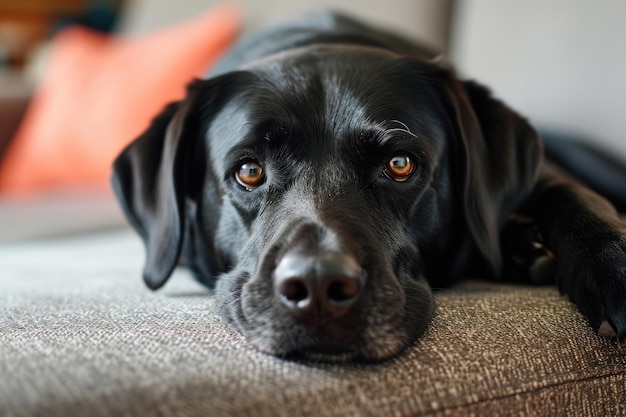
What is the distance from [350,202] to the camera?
3.45ft

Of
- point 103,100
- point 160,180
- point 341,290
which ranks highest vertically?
point 341,290

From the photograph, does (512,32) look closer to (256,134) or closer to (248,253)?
(256,134)

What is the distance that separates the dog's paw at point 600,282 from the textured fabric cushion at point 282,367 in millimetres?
19

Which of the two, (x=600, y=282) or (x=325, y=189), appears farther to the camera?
(x=325, y=189)

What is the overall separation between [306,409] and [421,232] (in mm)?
554

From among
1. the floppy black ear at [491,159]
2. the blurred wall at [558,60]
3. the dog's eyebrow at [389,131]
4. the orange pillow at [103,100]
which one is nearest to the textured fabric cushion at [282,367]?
the floppy black ear at [491,159]

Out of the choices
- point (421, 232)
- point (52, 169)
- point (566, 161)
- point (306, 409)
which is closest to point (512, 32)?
point (566, 161)

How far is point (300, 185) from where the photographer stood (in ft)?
3.59

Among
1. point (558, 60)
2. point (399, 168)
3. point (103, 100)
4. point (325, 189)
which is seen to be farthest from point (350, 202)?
point (103, 100)

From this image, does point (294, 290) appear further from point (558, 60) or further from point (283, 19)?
point (283, 19)

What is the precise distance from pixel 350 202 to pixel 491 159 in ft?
1.24

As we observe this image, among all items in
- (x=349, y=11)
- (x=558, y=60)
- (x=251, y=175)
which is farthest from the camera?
(x=349, y=11)

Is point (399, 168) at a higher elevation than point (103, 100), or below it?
higher

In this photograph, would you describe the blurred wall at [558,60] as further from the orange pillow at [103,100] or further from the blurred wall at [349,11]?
the orange pillow at [103,100]
